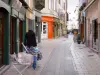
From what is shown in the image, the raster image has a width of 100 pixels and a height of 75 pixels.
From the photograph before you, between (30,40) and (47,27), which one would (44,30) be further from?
(30,40)

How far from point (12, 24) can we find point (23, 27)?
4459mm

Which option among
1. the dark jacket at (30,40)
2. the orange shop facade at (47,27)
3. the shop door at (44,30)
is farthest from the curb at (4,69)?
the orange shop facade at (47,27)

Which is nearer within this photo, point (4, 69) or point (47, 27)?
point (4, 69)

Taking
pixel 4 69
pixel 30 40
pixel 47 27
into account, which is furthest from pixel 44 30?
pixel 4 69

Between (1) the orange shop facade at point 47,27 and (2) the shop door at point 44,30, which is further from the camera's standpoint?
(1) the orange shop facade at point 47,27

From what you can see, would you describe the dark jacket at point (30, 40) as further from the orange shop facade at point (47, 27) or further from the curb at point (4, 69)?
the orange shop facade at point (47, 27)

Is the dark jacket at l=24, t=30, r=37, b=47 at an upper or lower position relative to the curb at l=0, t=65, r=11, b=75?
upper

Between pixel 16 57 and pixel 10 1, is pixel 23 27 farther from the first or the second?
pixel 16 57

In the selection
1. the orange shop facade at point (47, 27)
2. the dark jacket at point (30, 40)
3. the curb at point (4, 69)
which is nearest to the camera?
the curb at point (4, 69)

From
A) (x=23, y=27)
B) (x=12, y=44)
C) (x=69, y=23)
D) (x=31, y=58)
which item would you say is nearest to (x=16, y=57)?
(x=31, y=58)

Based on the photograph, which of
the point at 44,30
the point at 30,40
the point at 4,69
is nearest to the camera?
the point at 4,69

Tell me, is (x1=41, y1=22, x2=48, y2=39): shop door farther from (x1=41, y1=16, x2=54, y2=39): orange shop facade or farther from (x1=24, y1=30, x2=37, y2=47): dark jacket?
(x1=24, y1=30, x2=37, y2=47): dark jacket

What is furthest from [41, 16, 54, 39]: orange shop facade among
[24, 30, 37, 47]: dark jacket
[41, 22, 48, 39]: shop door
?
[24, 30, 37, 47]: dark jacket

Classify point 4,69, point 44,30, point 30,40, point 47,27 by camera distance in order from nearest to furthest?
point 4,69 → point 30,40 → point 44,30 → point 47,27
